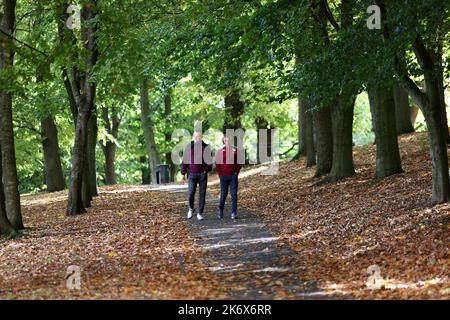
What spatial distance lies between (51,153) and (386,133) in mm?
17931

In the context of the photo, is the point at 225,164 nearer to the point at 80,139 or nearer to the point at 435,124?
the point at 435,124

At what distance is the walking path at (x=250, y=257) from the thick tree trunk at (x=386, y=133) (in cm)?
386

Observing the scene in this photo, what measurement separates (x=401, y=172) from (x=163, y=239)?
723cm

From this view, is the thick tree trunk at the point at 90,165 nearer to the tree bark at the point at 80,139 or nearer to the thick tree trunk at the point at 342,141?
the tree bark at the point at 80,139

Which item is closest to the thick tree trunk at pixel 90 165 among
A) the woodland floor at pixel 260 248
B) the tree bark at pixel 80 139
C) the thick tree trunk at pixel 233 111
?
the woodland floor at pixel 260 248

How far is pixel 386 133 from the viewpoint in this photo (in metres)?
17.7

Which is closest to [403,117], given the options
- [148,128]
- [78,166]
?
[148,128]

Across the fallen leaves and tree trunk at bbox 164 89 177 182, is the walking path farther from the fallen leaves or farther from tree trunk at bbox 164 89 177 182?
tree trunk at bbox 164 89 177 182

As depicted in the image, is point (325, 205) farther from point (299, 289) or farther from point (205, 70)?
point (299, 289)

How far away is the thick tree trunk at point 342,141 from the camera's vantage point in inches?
763

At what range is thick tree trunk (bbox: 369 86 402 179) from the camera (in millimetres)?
17750

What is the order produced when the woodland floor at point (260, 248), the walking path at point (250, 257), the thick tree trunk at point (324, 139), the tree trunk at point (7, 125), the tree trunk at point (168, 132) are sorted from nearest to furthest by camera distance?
the walking path at point (250, 257) < the woodland floor at point (260, 248) < the tree trunk at point (7, 125) < the thick tree trunk at point (324, 139) < the tree trunk at point (168, 132)

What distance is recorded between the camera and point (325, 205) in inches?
644
